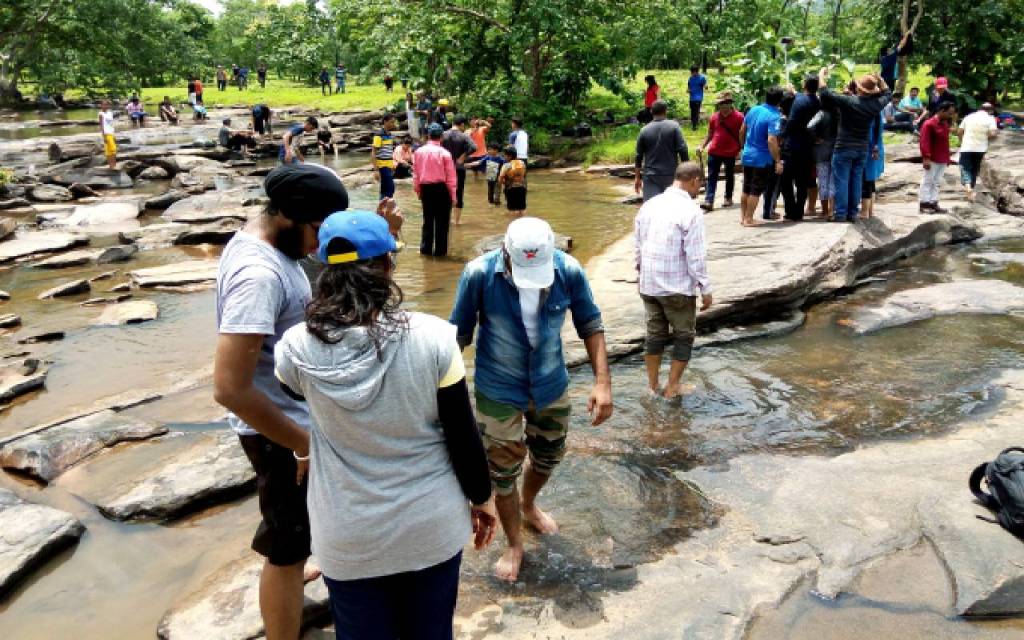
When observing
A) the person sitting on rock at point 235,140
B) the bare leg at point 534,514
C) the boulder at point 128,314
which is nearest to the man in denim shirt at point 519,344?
the bare leg at point 534,514

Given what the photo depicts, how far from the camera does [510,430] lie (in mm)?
3357

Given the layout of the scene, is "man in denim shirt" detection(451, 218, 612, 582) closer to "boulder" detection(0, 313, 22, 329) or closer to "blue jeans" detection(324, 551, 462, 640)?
"blue jeans" detection(324, 551, 462, 640)

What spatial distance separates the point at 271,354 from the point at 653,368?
11.8 ft

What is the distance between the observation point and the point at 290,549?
2.64 meters

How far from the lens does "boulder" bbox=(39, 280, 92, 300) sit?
8.90 metres

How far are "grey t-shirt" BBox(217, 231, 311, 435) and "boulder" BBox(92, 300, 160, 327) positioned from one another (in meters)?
5.95

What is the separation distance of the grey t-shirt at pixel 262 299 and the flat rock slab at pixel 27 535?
1.88m

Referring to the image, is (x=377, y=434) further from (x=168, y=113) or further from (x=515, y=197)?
(x=168, y=113)

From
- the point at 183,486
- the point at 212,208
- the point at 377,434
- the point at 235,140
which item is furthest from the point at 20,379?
the point at 235,140

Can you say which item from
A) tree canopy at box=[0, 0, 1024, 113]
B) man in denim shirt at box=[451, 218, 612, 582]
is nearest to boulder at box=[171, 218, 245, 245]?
man in denim shirt at box=[451, 218, 612, 582]

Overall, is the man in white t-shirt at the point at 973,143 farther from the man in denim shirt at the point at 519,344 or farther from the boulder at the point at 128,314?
the boulder at the point at 128,314

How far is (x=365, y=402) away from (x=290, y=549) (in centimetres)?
94

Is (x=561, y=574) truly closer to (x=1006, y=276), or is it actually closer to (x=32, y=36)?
(x=1006, y=276)

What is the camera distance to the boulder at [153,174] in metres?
18.6
